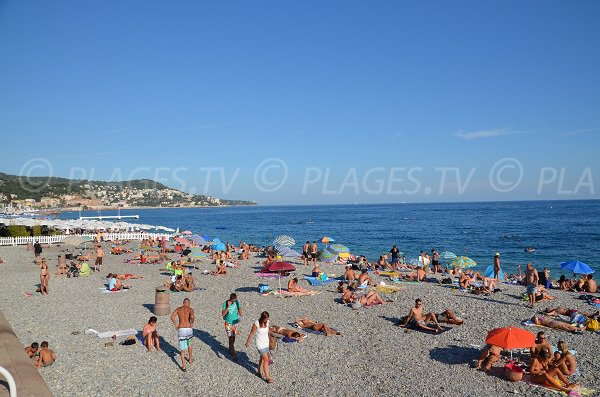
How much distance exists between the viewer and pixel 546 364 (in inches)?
340

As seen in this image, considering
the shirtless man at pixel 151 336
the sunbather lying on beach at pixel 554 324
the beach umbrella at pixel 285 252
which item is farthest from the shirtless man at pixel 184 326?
the beach umbrella at pixel 285 252

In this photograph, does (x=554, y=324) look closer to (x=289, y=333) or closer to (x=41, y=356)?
(x=289, y=333)

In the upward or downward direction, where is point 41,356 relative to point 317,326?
downward

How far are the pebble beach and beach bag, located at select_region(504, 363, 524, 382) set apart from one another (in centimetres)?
15

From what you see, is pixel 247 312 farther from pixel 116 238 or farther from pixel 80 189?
pixel 80 189

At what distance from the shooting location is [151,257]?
2759 centimetres

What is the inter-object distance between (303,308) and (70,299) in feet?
27.9

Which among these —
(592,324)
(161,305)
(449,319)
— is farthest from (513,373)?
(161,305)

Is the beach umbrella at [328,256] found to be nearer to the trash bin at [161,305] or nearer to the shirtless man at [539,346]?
the trash bin at [161,305]

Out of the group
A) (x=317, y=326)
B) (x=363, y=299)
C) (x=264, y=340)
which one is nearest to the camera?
(x=264, y=340)

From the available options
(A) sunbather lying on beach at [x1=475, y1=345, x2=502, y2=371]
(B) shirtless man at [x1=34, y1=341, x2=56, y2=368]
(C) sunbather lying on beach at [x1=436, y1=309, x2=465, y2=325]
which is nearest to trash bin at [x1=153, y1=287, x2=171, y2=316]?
(B) shirtless man at [x1=34, y1=341, x2=56, y2=368]

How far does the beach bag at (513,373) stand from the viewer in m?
8.52

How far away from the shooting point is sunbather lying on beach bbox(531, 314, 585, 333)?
11875 millimetres

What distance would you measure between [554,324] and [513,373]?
4694 mm
